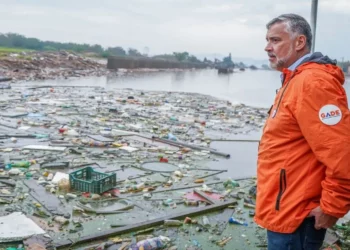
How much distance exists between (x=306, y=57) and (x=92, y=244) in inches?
123

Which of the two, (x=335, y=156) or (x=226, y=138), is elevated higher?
(x=335, y=156)

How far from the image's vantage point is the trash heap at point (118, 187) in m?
4.68

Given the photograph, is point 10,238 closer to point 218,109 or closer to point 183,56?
point 218,109

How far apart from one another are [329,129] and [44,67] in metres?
40.9

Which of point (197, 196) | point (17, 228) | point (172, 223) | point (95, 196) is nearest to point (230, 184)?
point (197, 196)

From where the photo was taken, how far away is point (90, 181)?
589 centimetres

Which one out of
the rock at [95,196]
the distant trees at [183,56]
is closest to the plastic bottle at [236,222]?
the rock at [95,196]

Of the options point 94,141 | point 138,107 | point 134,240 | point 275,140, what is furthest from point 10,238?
point 138,107

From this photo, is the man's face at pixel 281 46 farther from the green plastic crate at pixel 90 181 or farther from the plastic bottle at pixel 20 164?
the plastic bottle at pixel 20 164

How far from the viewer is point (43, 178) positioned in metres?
6.61

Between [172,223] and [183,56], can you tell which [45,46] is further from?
[172,223]

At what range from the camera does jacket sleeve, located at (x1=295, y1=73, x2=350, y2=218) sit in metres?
2.07

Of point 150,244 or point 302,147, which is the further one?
point 150,244

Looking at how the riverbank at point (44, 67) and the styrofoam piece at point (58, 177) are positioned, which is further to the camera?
the riverbank at point (44, 67)
